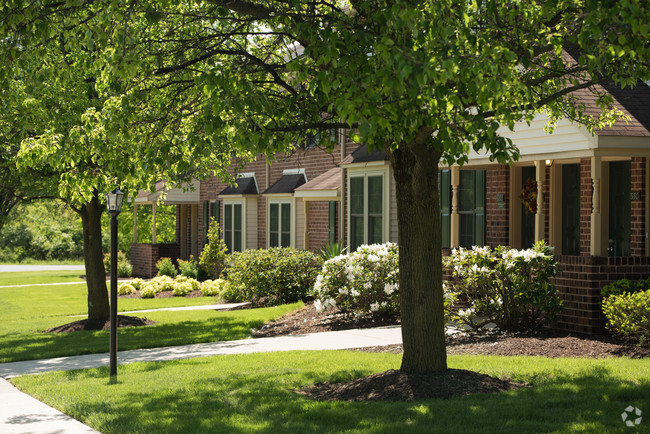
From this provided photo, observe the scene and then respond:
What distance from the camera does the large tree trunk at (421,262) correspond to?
8.52 m

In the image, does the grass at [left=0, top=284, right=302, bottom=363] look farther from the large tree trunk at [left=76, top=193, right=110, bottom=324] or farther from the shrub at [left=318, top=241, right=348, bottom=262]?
the shrub at [left=318, top=241, right=348, bottom=262]

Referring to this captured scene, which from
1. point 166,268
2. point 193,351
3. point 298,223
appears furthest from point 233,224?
point 193,351

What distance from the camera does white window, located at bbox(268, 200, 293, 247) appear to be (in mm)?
25688

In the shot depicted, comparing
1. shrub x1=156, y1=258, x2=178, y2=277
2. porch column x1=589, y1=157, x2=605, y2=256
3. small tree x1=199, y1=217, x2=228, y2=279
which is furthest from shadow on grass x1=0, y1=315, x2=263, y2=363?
shrub x1=156, y1=258, x2=178, y2=277

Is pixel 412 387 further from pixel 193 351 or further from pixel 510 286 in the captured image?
pixel 193 351

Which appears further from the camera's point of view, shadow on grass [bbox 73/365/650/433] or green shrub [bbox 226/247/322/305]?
green shrub [bbox 226/247/322/305]

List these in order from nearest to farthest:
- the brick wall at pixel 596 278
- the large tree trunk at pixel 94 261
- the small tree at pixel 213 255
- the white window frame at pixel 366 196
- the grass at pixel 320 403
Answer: the grass at pixel 320 403 → the brick wall at pixel 596 278 → the large tree trunk at pixel 94 261 → the white window frame at pixel 366 196 → the small tree at pixel 213 255

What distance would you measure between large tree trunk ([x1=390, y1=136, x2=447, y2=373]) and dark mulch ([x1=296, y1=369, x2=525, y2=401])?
0.60 ft

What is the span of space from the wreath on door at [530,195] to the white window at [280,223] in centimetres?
1065

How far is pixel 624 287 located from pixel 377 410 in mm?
6087

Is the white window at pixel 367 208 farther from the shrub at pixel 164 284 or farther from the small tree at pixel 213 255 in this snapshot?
the shrub at pixel 164 284

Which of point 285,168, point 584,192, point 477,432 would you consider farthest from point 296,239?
point 477,432

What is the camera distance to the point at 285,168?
85.8 ft

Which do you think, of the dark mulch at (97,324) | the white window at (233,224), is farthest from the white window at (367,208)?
the white window at (233,224)
